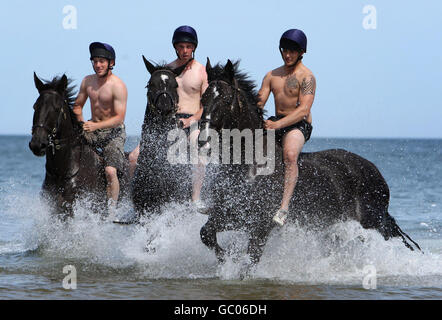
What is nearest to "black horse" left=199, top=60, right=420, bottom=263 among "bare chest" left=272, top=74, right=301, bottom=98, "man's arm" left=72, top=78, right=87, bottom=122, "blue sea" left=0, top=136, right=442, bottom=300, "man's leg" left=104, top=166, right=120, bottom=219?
"blue sea" left=0, top=136, right=442, bottom=300

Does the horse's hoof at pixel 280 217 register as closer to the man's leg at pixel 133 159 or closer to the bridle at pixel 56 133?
the man's leg at pixel 133 159

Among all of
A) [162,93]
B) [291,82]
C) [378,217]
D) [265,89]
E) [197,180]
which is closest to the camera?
[291,82]

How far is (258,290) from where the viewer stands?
7.67m

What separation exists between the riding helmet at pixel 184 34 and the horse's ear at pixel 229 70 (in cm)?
167

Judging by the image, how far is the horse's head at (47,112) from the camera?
8766 millimetres

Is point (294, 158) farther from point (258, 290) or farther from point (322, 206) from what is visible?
point (258, 290)

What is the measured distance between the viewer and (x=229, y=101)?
300 inches

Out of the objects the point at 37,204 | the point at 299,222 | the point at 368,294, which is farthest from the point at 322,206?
the point at 37,204

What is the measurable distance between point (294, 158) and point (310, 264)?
5.00 feet

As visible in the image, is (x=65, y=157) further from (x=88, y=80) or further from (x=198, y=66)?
(x=198, y=66)

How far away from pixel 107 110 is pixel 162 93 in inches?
67.2

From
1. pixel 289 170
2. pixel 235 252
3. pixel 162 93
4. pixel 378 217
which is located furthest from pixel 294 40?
pixel 378 217

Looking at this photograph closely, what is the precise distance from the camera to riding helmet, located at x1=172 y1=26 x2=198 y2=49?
9.20m
